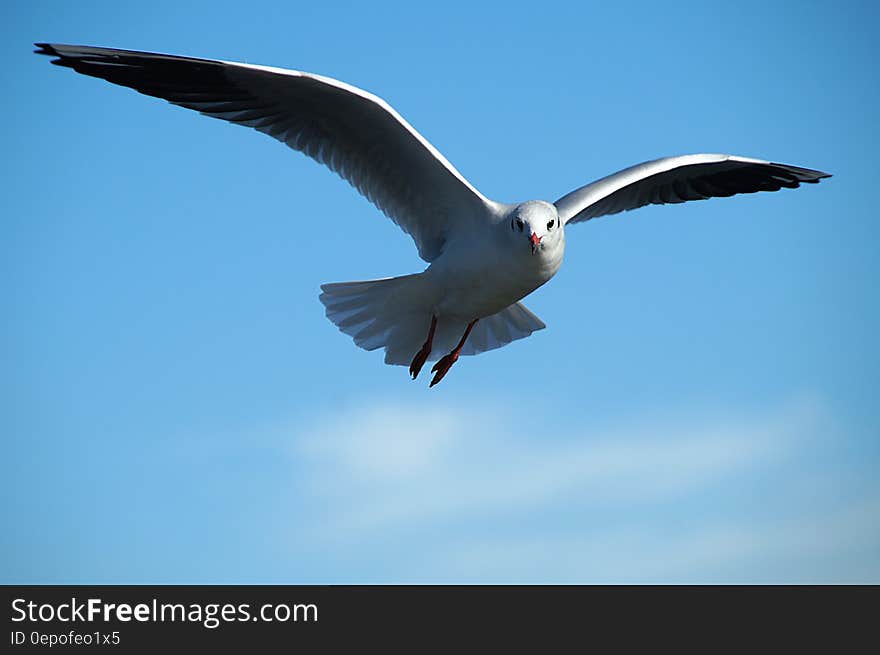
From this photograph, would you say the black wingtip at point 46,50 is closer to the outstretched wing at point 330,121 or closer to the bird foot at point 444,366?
the outstretched wing at point 330,121

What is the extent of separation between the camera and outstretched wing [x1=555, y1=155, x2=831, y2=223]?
30.6 ft

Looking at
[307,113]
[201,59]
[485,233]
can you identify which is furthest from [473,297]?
[201,59]

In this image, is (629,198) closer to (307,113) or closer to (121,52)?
(307,113)

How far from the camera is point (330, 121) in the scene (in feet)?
26.8

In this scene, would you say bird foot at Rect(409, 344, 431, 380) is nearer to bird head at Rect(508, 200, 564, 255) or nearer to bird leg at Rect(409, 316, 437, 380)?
bird leg at Rect(409, 316, 437, 380)

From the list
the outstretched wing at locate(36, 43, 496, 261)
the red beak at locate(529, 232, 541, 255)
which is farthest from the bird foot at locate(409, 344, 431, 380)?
the red beak at locate(529, 232, 541, 255)

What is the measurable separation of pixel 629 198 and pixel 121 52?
4.25 m

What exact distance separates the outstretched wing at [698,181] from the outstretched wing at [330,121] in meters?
1.37

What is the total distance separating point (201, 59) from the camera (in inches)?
299

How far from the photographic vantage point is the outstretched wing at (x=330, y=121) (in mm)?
7609

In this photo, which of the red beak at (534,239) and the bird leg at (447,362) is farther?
the bird leg at (447,362)

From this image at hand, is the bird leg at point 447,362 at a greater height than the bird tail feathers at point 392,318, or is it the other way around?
the bird tail feathers at point 392,318

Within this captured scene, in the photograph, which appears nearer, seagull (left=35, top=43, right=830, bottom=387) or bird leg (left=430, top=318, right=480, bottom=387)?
seagull (left=35, top=43, right=830, bottom=387)

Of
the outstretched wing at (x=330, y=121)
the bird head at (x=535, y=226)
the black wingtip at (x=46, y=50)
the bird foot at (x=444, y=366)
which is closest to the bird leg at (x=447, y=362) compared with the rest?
the bird foot at (x=444, y=366)
